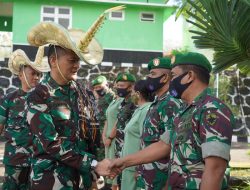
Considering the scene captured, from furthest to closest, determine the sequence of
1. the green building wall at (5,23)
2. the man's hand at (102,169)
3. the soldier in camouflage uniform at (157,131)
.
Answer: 1. the green building wall at (5,23)
2. the soldier in camouflage uniform at (157,131)
3. the man's hand at (102,169)

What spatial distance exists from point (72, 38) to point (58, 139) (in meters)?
0.91

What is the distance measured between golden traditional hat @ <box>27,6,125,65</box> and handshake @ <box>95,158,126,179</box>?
0.87m

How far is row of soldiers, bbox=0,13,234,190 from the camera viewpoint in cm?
305

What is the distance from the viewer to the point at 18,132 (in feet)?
17.6

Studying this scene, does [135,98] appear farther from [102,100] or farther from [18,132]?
[18,132]

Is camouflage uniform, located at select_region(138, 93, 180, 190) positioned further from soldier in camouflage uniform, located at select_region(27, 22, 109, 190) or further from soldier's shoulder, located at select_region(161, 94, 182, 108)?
soldier in camouflage uniform, located at select_region(27, 22, 109, 190)

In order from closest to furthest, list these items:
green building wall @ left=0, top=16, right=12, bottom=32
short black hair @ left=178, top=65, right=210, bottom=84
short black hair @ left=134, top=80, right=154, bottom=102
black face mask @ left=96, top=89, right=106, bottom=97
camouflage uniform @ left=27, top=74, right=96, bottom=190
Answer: short black hair @ left=178, top=65, right=210, bottom=84, camouflage uniform @ left=27, top=74, right=96, bottom=190, short black hair @ left=134, top=80, right=154, bottom=102, black face mask @ left=96, top=89, right=106, bottom=97, green building wall @ left=0, top=16, right=12, bottom=32

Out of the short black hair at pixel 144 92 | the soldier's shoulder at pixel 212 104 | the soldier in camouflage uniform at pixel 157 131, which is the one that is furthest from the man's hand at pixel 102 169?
the short black hair at pixel 144 92

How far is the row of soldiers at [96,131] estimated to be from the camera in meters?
3.05

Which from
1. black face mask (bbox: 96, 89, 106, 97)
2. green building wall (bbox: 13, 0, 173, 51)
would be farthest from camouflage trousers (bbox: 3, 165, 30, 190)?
green building wall (bbox: 13, 0, 173, 51)

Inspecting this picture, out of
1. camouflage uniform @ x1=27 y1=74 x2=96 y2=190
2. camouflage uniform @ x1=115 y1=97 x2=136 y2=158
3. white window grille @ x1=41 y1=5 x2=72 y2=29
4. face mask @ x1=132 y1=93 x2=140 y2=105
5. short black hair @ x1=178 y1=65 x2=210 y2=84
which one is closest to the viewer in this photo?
short black hair @ x1=178 y1=65 x2=210 y2=84

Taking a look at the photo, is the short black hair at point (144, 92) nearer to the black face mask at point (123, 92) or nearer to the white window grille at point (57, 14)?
the black face mask at point (123, 92)

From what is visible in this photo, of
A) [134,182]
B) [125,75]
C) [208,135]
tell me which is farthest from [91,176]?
[125,75]

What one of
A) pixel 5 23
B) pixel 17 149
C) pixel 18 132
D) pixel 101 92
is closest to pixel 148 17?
pixel 5 23
